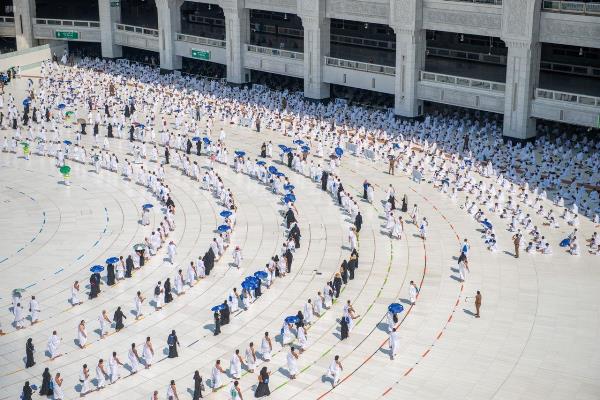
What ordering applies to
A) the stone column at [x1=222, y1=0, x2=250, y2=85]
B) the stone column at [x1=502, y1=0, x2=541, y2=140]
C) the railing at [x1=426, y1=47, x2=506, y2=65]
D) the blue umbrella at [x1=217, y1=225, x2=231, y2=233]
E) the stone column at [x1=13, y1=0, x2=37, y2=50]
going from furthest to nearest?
the stone column at [x1=13, y1=0, x2=37, y2=50] < the stone column at [x1=222, y1=0, x2=250, y2=85] < the railing at [x1=426, y1=47, x2=506, y2=65] < the stone column at [x1=502, y1=0, x2=541, y2=140] < the blue umbrella at [x1=217, y1=225, x2=231, y2=233]

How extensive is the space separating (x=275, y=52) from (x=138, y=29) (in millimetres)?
18611

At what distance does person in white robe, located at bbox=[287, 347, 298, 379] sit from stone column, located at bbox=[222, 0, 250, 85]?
163 feet

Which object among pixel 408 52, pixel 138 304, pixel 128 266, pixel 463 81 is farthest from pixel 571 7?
pixel 138 304

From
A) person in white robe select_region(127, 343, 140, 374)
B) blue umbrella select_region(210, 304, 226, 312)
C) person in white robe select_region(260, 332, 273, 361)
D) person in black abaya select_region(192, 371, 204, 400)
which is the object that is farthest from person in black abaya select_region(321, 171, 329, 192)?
person in black abaya select_region(192, 371, 204, 400)

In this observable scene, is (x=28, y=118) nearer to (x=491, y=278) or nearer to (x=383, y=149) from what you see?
(x=383, y=149)

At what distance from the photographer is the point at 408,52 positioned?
219ft

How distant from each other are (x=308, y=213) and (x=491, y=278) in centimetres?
1231

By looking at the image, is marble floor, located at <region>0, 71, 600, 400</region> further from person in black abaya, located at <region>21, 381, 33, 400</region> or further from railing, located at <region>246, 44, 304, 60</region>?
railing, located at <region>246, 44, 304, 60</region>

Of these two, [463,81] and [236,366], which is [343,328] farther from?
[463,81]

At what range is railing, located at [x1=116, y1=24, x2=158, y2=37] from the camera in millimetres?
87938

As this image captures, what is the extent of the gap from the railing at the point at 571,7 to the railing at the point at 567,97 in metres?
5.23

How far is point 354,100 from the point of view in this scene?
75375 mm

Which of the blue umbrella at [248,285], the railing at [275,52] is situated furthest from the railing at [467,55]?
the blue umbrella at [248,285]

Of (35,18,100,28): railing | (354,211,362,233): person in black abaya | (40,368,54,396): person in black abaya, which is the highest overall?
(35,18,100,28): railing
